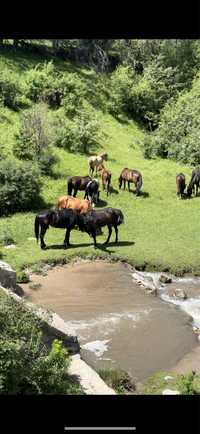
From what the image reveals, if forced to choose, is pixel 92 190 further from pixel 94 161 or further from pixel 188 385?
pixel 188 385

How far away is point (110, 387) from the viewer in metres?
10.9

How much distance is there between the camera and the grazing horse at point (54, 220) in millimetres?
19453

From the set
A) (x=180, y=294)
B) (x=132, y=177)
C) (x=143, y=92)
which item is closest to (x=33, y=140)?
(x=132, y=177)

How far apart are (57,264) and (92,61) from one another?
30426 millimetres

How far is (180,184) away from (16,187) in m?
8.62

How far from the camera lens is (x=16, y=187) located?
23469 millimetres

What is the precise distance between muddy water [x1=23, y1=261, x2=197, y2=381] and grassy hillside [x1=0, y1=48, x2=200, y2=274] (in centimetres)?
109

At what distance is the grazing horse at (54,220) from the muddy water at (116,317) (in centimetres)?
164

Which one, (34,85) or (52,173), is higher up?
(34,85)

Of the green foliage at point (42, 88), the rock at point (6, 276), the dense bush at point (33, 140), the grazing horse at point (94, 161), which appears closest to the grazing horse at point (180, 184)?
the grazing horse at point (94, 161)

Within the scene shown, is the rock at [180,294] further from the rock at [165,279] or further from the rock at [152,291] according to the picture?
the rock at [165,279]
